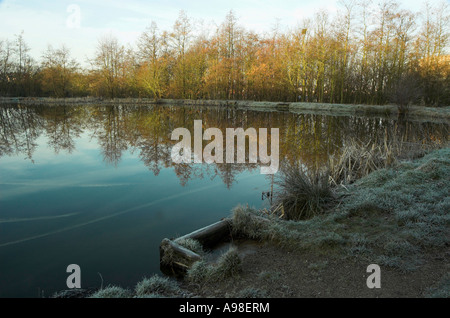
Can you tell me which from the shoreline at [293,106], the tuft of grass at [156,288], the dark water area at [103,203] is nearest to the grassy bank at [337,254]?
the tuft of grass at [156,288]

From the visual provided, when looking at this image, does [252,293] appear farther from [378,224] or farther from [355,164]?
[355,164]

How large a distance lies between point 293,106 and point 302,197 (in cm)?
2720

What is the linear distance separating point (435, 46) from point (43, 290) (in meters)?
A: 36.6

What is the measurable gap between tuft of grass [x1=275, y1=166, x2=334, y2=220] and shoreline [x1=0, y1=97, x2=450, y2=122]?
1957 cm

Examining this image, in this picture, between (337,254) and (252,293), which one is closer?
(252,293)

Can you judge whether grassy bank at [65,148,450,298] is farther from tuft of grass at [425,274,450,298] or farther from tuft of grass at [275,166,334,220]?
tuft of grass at [275,166,334,220]

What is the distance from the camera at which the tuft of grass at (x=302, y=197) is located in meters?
5.06

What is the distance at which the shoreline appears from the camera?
2294cm

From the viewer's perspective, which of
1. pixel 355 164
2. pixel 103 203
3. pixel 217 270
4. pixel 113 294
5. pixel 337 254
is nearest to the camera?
pixel 113 294

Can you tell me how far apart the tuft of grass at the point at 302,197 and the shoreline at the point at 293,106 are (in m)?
19.6

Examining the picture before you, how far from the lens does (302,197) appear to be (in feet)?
17.1

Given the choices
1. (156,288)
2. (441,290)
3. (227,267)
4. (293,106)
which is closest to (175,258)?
(156,288)

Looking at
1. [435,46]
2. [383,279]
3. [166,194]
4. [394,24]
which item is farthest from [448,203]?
[435,46]
